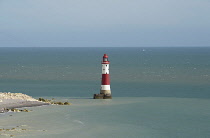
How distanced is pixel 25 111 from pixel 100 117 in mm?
4063

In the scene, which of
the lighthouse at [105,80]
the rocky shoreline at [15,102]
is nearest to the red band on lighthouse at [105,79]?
the lighthouse at [105,80]

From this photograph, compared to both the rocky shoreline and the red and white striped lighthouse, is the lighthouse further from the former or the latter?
the rocky shoreline

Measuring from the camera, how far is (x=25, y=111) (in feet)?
97.1

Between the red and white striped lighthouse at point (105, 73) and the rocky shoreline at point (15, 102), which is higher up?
the red and white striped lighthouse at point (105, 73)

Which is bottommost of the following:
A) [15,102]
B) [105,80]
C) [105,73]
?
[15,102]

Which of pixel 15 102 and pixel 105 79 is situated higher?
pixel 105 79

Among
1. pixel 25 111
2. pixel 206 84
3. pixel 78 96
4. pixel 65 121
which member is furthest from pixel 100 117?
pixel 206 84

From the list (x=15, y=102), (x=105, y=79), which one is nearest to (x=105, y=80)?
(x=105, y=79)

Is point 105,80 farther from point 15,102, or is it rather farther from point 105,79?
point 15,102

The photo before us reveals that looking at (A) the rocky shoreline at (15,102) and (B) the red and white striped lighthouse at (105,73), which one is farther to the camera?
(B) the red and white striped lighthouse at (105,73)

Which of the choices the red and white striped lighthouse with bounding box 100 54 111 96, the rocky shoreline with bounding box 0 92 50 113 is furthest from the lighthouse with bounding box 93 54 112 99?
the rocky shoreline with bounding box 0 92 50 113

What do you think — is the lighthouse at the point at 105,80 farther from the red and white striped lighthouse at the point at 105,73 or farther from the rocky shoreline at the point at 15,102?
the rocky shoreline at the point at 15,102

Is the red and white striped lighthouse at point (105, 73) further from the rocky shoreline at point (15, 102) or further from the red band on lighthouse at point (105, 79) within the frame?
the rocky shoreline at point (15, 102)

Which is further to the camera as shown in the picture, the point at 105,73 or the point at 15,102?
the point at 105,73
